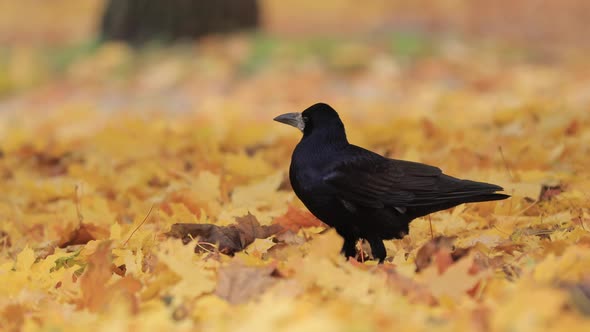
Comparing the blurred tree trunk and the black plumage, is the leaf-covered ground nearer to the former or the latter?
the black plumage

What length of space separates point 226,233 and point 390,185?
0.54m

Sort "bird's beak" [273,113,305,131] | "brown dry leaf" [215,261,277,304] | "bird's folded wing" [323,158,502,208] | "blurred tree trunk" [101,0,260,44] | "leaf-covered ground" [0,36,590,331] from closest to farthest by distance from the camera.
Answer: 1. "leaf-covered ground" [0,36,590,331]
2. "brown dry leaf" [215,261,277,304]
3. "bird's folded wing" [323,158,502,208]
4. "bird's beak" [273,113,305,131]
5. "blurred tree trunk" [101,0,260,44]

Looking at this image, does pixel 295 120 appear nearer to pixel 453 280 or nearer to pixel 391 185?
pixel 391 185

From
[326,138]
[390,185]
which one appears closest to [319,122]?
[326,138]

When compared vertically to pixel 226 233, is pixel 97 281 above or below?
above

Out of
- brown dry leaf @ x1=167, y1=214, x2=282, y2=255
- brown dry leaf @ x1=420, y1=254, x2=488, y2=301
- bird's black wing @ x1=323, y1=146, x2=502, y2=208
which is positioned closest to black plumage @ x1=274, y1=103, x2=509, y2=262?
bird's black wing @ x1=323, y1=146, x2=502, y2=208

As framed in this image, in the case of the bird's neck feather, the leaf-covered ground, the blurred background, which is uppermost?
the bird's neck feather

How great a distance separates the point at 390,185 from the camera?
9.55 ft

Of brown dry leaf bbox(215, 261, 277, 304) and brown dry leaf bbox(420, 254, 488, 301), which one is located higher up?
brown dry leaf bbox(420, 254, 488, 301)

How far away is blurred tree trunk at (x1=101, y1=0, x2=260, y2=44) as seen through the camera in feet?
36.7

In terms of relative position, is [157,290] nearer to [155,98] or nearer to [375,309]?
[375,309]

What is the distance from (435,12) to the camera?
50.7 ft

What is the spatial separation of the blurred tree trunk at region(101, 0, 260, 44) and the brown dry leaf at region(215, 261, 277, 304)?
9.17 meters

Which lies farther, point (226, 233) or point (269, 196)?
point (269, 196)
